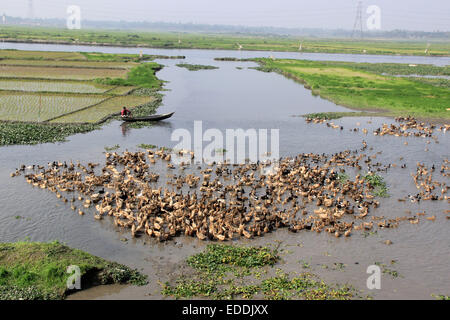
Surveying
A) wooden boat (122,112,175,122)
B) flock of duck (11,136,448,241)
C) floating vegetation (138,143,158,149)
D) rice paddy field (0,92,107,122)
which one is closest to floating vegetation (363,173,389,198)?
flock of duck (11,136,448,241)

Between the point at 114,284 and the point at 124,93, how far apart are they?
33.8 meters

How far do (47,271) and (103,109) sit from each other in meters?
25.4

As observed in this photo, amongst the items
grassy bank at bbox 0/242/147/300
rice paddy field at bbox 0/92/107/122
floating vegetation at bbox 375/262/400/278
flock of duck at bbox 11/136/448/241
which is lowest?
floating vegetation at bbox 375/262/400/278

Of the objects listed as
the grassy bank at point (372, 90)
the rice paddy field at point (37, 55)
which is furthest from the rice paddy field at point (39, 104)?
the rice paddy field at point (37, 55)

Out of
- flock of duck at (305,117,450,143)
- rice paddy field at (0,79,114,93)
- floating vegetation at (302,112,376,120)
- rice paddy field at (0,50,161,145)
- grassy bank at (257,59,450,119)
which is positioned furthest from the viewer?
rice paddy field at (0,79,114,93)

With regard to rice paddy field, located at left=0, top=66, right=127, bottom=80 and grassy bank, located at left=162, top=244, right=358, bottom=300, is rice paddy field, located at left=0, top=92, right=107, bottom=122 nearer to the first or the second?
rice paddy field, located at left=0, top=66, right=127, bottom=80

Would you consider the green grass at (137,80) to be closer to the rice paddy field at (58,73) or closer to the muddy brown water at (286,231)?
the rice paddy field at (58,73)

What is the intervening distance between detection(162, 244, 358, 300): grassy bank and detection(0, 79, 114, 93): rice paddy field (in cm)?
3407

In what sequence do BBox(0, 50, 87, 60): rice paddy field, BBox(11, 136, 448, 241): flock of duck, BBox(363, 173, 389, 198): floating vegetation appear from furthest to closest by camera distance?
BBox(0, 50, 87, 60): rice paddy field
BBox(363, 173, 389, 198): floating vegetation
BBox(11, 136, 448, 241): flock of duck

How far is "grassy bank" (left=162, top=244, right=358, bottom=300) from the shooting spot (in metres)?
12.4

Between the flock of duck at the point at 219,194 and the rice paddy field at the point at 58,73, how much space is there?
3217 cm

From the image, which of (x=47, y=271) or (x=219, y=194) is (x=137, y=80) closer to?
(x=219, y=194)

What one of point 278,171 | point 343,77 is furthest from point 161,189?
point 343,77

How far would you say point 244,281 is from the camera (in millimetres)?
13086
